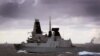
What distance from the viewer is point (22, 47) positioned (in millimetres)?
128250

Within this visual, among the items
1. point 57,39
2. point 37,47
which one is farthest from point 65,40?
point 37,47

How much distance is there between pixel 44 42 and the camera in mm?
126688

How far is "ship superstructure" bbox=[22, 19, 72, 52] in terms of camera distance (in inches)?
4872

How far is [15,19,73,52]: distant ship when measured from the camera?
12375 centimetres

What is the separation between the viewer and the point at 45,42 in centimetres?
12619

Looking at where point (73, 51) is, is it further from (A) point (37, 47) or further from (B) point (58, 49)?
(A) point (37, 47)

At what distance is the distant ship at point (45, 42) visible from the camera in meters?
124

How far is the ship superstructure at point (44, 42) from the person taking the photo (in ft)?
406

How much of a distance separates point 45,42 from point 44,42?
634 mm

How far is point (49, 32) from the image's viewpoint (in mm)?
129750

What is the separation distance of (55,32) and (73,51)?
9.79 meters

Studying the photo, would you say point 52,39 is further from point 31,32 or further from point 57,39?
point 31,32

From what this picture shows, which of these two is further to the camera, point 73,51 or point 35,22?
point 35,22

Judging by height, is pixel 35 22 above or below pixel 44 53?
above
